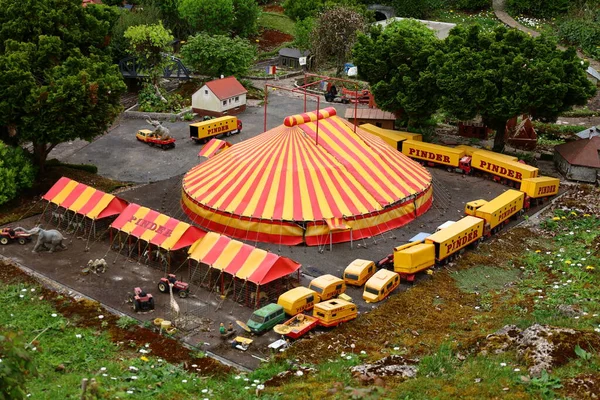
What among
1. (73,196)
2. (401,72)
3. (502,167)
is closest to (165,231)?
(73,196)

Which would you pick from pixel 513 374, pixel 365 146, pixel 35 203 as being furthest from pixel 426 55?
pixel 513 374

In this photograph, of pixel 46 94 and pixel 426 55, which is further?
pixel 426 55

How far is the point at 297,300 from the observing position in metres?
33.5

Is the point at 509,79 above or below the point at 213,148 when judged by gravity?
above

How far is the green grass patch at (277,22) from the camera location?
92794 millimetres

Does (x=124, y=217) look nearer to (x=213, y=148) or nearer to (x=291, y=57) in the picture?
(x=213, y=148)

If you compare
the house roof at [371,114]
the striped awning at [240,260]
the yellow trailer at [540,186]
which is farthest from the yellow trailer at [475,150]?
the striped awning at [240,260]

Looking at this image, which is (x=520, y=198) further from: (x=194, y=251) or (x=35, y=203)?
(x=35, y=203)

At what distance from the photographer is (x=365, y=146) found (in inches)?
1791

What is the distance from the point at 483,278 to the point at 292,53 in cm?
4565

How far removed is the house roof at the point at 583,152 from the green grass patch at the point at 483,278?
15.1 metres

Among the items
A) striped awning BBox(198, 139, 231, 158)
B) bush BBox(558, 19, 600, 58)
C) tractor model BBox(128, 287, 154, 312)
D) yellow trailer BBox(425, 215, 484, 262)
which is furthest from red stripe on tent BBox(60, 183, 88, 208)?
bush BBox(558, 19, 600, 58)

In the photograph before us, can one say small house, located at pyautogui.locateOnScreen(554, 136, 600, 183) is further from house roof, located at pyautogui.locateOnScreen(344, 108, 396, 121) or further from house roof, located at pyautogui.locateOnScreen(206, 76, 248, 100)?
house roof, located at pyautogui.locateOnScreen(206, 76, 248, 100)

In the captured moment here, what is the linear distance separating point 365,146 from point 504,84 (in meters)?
10.5
